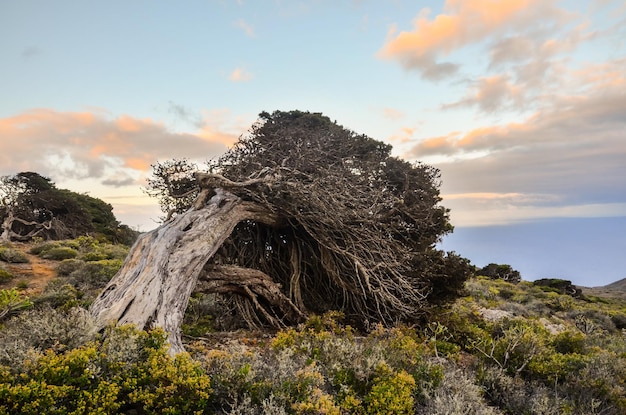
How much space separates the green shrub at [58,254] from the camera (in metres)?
17.5

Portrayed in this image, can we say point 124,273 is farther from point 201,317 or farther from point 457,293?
point 457,293

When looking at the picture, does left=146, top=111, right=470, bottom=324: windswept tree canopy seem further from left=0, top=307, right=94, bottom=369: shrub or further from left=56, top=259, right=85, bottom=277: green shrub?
left=56, top=259, right=85, bottom=277: green shrub

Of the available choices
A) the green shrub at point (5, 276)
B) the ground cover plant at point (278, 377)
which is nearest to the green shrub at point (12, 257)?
the green shrub at point (5, 276)

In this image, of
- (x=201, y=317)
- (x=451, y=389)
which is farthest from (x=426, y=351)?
(x=201, y=317)

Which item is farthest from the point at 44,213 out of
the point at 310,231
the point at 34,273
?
the point at 310,231

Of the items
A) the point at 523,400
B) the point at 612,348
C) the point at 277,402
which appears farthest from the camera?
the point at 612,348

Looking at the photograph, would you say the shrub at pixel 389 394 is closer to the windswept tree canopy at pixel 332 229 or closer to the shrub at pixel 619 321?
the windswept tree canopy at pixel 332 229

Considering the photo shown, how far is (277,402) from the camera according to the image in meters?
3.86

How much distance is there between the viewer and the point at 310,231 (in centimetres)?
877

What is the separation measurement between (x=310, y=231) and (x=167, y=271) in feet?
11.5

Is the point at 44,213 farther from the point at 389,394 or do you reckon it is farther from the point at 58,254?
the point at 389,394

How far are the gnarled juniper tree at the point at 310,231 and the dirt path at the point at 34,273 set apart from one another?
6.66 m

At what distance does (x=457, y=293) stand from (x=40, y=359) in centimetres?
900

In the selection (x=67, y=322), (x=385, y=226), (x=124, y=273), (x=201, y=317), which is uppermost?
(x=385, y=226)
